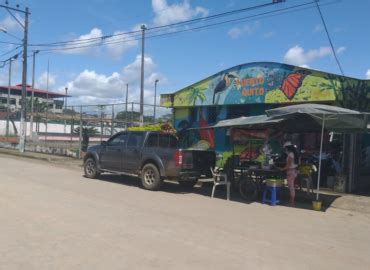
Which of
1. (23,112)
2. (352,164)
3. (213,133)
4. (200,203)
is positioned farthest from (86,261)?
(23,112)

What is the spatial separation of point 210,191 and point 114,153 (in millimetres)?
3507

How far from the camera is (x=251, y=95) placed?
57.9ft

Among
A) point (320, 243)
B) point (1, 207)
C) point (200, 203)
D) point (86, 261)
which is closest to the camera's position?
point (86, 261)

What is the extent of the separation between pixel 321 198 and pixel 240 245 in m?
6.67

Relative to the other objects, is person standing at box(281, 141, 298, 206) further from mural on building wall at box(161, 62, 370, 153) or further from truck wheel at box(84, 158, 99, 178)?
truck wheel at box(84, 158, 99, 178)

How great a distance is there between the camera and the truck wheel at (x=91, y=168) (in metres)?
16.1

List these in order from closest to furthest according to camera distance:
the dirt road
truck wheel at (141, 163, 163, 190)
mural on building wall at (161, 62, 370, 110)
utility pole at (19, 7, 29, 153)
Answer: the dirt road → truck wheel at (141, 163, 163, 190) → mural on building wall at (161, 62, 370, 110) → utility pole at (19, 7, 29, 153)

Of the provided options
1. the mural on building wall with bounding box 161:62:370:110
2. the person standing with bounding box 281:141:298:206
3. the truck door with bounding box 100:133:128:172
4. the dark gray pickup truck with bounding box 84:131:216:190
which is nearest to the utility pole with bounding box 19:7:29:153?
the mural on building wall with bounding box 161:62:370:110

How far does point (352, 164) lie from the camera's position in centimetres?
1459

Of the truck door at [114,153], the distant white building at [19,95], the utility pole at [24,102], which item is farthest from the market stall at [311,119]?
the distant white building at [19,95]

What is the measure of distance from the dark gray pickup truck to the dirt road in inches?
42.6

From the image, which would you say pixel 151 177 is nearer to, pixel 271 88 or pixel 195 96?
pixel 271 88

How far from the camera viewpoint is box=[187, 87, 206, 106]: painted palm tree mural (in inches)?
777

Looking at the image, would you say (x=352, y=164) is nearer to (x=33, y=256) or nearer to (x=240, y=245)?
(x=240, y=245)
